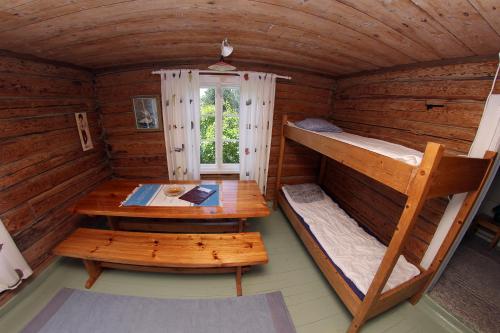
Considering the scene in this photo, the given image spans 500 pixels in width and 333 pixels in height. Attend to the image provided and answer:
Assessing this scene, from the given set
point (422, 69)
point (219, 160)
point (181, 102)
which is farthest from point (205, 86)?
point (422, 69)

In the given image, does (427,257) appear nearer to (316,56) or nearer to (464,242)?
(464,242)

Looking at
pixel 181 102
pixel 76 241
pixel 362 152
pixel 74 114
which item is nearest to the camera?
pixel 362 152

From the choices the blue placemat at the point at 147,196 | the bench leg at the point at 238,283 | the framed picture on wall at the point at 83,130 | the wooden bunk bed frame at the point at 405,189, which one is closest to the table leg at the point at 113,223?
the blue placemat at the point at 147,196

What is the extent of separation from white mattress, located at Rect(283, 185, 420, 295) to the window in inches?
52.8

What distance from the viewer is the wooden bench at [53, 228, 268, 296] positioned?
1591 mm

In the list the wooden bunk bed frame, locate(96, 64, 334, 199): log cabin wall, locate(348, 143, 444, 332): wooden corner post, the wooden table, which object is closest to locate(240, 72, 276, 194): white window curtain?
locate(96, 64, 334, 199): log cabin wall

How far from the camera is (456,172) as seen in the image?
1.08m

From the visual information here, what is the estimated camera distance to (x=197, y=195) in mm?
2193

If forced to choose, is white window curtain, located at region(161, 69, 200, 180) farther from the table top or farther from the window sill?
the table top

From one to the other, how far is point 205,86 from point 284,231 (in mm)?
2448

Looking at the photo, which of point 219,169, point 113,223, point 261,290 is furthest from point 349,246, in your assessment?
point 113,223

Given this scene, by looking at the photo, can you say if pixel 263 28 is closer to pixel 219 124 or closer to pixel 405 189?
pixel 405 189

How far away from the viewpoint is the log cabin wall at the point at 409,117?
1.46m

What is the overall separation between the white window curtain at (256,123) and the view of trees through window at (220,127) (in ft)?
0.70
